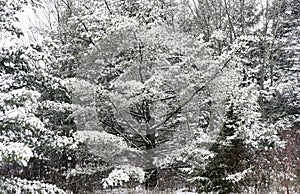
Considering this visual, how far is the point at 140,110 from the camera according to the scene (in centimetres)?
778

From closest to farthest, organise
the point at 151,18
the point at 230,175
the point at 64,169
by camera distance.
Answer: the point at 230,175, the point at 151,18, the point at 64,169

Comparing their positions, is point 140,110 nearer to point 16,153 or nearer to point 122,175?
point 122,175

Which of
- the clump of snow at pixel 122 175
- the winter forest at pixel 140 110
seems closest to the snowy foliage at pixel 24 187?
the winter forest at pixel 140 110

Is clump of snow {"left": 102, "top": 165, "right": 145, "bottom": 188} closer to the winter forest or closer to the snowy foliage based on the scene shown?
the winter forest

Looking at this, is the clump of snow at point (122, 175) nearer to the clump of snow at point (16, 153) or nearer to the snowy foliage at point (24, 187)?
the snowy foliage at point (24, 187)

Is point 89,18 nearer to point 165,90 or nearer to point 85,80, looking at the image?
point 85,80

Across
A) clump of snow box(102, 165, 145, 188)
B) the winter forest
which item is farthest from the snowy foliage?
clump of snow box(102, 165, 145, 188)

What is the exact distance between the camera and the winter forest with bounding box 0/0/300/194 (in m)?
6.28

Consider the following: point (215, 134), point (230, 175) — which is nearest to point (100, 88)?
point (215, 134)

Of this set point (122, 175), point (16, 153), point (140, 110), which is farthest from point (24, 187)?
point (140, 110)

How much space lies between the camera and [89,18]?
7664 mm

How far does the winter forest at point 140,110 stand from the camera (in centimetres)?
628

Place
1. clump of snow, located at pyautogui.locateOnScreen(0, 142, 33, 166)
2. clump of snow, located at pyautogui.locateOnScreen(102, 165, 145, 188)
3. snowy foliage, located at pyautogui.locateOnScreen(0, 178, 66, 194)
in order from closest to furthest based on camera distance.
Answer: clump of snow, located at pyautogui.locateOnScreen(0, 142, 33, 166) < snowy foliage, located at pyautogui.locateOnScreen(0, 178, 66, 194) < clump of snow, located at pyautogui.locateOnScreen(102, 165, 145, 188)

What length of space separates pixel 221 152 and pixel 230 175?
20.1 inches
